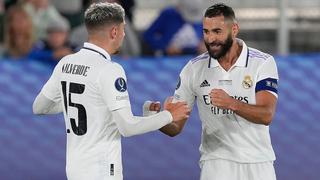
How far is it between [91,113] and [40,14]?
3.82 metres

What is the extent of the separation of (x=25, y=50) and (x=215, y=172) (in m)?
3.23

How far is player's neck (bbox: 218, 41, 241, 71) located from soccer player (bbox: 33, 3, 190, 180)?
56 centimetres

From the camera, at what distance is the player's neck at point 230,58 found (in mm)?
5824

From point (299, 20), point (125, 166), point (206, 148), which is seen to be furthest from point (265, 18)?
point (206, 148)

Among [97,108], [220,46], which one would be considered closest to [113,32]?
[97,108]

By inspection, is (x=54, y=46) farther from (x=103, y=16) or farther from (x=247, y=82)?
(x=103, y=16)

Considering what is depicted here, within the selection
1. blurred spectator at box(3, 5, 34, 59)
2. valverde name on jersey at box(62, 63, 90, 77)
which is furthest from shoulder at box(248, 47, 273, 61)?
blurred spectator at box(3, 5, 34, 59)

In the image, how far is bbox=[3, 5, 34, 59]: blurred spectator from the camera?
28.0 ft

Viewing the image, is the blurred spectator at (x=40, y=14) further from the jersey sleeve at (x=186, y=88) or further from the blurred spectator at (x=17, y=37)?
the jersey sleeve at (x=186, y=88)

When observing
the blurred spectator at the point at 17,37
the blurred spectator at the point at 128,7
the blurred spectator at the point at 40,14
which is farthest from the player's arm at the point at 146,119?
the blurred spectator at the point at 128,7

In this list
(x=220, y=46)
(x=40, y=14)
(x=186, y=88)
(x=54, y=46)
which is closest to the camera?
(x=220, y=46)

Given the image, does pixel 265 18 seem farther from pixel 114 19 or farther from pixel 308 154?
pixel 114 19

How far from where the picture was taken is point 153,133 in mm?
8750

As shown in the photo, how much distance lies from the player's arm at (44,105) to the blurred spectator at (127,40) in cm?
293
